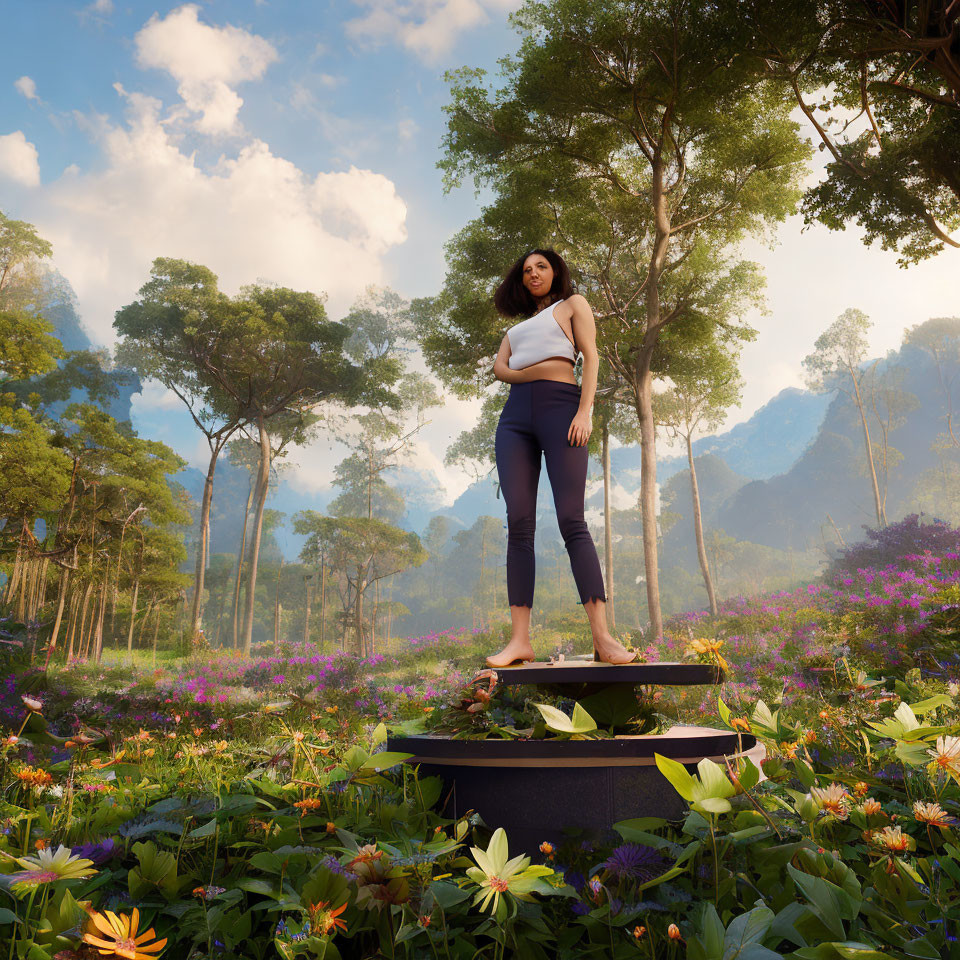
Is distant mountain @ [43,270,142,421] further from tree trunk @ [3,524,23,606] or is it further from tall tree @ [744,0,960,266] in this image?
tall tree @ [744,0,960,266]

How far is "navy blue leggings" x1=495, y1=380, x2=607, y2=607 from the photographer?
2572 mm

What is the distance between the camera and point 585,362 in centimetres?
274

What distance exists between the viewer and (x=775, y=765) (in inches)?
51.8

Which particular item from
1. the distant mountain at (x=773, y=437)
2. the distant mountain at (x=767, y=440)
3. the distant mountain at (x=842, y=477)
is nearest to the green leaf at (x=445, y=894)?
the distant mountain at (x=842, y=477)

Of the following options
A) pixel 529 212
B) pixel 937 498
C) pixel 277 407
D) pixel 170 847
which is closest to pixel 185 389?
pixel 277 407

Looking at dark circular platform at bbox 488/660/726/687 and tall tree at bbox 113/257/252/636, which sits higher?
tall tree at bbox 113/257/252/636

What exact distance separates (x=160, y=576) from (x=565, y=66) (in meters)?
17.2

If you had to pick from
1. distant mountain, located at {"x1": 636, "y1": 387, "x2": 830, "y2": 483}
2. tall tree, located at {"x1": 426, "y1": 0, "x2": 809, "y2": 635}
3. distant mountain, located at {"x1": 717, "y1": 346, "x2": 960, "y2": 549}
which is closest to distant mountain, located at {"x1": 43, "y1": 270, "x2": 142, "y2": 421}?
tall tree, located at {"x1": 426, "y1": 0, "x2": 809, "y2": 635}

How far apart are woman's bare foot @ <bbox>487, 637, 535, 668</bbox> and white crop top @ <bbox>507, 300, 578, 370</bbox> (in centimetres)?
124

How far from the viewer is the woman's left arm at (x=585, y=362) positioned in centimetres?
260

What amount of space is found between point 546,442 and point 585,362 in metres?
0.42

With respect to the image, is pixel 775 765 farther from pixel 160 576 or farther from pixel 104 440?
pixel 160 576

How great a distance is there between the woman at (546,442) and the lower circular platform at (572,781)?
Answer: 0.71 meters

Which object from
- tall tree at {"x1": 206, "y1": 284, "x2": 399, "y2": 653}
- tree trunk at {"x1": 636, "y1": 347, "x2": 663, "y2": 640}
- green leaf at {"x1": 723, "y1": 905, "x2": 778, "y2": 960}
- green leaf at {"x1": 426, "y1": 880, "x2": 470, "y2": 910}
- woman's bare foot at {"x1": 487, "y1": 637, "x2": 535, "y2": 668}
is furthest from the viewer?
tall tree at {"x1": 206, "y1": 284, "x2": 399, "y2": 653}
